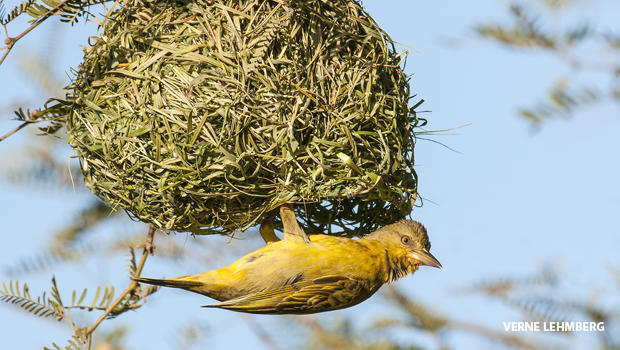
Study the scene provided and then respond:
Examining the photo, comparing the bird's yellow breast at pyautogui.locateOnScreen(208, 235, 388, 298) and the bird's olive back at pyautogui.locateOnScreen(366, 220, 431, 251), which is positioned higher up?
the bird's olive back at pyautogui.locateOnScreen(366, 220, 431, 251)

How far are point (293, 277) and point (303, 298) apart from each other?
0.36 ft

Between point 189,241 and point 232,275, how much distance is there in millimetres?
887

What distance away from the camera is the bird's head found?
4219 mm

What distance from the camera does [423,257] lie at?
431 cm

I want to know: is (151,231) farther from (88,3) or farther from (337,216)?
(88,3)

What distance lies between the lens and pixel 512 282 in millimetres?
4480

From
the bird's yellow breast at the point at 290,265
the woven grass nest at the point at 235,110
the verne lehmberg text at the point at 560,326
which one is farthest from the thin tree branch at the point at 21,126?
the verne lehmberg text at the point at 560,326

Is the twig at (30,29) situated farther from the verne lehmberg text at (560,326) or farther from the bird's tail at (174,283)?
the verne lehmberg text at (560,326)

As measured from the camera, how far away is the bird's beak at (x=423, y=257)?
4.29 m

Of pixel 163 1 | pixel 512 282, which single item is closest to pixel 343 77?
pixel 163 1

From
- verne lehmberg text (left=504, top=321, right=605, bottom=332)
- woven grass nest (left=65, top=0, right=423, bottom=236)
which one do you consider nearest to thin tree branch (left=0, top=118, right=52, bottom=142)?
woven grass nest (left=65, top=0, right=423, bottom=236)

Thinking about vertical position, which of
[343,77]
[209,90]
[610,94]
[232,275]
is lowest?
[232,275]

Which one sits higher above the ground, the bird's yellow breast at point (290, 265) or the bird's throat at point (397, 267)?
the bird's throat at point (397, 267)

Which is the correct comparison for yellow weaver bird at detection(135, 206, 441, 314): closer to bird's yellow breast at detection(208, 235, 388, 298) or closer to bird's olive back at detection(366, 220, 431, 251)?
bird's yellow breast at detection(208, 235, 388, 298)
